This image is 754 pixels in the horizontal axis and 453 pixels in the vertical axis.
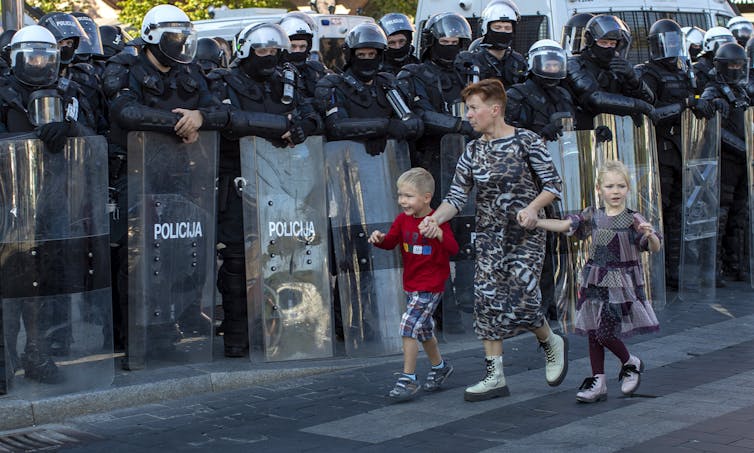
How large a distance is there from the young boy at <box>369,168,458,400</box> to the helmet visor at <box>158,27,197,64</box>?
171 cm

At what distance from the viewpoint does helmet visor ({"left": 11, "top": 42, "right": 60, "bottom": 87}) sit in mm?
6457

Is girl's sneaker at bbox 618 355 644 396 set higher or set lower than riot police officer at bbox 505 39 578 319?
lower

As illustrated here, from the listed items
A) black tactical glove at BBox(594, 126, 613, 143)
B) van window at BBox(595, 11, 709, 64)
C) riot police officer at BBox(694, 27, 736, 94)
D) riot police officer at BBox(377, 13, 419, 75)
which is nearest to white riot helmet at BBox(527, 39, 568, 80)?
black tactical glove at BBox(594, 126, 613, 143)

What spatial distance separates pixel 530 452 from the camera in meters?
5.04

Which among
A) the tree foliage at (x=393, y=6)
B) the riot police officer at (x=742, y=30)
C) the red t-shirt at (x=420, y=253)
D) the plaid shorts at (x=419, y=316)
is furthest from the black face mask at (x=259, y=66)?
the tree foliage at (x=393, y=6)

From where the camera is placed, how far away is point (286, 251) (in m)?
7.10

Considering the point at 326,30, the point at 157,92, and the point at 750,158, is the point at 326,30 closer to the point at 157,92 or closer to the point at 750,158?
the point at 750,158

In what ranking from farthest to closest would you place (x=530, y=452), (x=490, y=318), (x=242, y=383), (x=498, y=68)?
(x=498, y=68) → (x=242, y=383) → (x=490, y=318) → (x=530, y=452)

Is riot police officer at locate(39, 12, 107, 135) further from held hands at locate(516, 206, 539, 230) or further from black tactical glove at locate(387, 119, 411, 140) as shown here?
held hands at locate(516, 206, 539, 230)

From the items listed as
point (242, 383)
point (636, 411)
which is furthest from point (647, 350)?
point (242, 383)

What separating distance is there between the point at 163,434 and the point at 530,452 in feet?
5.67

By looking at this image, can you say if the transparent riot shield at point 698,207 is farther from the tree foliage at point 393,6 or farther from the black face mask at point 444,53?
the tree foliage at point 393,6

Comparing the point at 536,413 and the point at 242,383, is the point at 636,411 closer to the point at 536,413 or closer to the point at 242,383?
the point at 536,413

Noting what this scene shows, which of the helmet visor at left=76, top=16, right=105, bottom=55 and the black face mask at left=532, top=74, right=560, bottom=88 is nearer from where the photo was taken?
the black face mask at left=532, top=74, right=560, bottom=88
